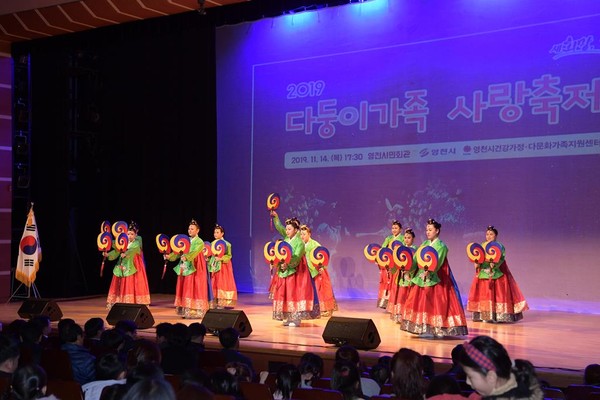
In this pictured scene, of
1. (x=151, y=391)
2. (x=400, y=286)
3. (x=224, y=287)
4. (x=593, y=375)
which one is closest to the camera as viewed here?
(x=151, y=391)

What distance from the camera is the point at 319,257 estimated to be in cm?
970

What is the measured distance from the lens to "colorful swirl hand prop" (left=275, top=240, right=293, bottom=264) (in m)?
8.69

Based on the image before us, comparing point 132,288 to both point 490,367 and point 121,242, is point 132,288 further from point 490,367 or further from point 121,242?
point 490,367

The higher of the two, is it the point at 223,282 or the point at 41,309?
the point at 223,282

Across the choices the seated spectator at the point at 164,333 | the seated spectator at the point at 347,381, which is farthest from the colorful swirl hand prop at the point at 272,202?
the seated spectator at the point at 347,381

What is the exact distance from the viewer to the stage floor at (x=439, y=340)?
6.77 m

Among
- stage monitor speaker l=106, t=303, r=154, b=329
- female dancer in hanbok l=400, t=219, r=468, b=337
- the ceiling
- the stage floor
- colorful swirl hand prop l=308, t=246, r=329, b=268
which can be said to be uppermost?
the ceiling

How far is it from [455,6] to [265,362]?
17.8 feet

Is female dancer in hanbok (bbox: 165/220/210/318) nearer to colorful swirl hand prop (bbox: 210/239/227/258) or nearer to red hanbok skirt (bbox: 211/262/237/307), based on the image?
colorful swirl hand prop (bbox: 210/239/227/258)

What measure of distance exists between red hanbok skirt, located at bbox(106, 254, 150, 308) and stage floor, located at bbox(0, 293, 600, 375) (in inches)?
9.8

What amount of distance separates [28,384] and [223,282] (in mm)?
7335

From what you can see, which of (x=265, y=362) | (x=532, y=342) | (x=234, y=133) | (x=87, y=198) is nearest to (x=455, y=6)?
(x=234, y=133)

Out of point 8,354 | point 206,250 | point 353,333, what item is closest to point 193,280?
point 206,250

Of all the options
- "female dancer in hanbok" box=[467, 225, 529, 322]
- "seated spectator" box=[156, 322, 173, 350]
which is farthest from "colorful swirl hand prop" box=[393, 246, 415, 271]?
"seated spectator" box=[156, 322, 173, 350]
